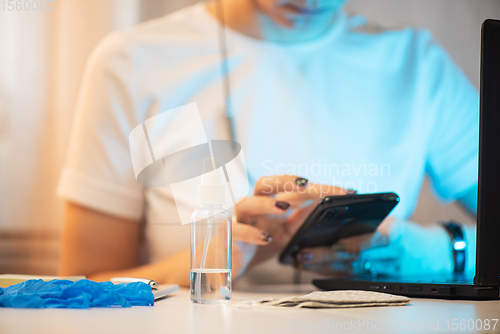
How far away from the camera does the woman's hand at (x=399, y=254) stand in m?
0.96

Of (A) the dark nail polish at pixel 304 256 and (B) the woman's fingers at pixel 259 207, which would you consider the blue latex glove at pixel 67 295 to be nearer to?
(B) the woman's fingers at pixel 259 207

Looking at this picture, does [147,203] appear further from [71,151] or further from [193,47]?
[193,47]

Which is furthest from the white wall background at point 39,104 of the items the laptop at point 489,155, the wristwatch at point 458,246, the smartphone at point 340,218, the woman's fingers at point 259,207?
the wristwatch at point 458,246

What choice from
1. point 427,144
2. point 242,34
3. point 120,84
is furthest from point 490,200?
point 120,84

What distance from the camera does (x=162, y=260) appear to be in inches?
37.5

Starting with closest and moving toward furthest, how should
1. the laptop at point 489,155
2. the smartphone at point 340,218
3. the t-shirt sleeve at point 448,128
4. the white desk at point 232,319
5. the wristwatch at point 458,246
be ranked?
1. the white desk at point 232,319
2. the laptop at point 489,155
3. the smartphone at point 340,218
4. the wristwatch at point 458,246
5. the t-shirt sleeve at point 448,128

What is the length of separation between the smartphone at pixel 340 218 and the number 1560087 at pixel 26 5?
0.77 meters

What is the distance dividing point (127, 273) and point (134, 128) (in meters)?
0.32

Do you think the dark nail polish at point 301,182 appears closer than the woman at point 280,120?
Yes

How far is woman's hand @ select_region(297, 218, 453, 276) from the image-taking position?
96 centimetres

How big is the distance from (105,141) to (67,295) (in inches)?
21.9

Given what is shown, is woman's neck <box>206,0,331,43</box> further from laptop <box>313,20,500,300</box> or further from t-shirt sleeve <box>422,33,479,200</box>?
laptop <box>313,20,500,300</box>

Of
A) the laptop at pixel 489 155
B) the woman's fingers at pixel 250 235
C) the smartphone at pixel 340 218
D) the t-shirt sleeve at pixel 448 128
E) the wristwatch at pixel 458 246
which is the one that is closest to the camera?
the laptop at pixel 489 155

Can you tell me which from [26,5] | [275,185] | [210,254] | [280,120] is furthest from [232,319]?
[26,5]
